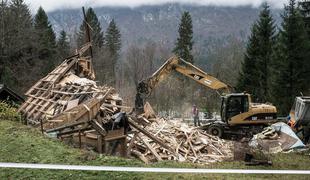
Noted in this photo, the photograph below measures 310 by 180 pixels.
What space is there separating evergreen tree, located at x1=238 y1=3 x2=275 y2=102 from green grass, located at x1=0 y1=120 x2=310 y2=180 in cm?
2684

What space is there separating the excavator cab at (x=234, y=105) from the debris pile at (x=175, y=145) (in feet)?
12.4

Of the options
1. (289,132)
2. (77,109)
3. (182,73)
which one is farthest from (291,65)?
(77,109)

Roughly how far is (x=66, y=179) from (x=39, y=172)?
792 mm

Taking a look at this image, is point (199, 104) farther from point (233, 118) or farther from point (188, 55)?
point (233, 118)

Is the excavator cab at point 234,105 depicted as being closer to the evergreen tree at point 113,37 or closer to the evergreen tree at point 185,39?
the evergreen tree at point 185,39

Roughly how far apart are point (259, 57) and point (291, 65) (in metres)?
8.37

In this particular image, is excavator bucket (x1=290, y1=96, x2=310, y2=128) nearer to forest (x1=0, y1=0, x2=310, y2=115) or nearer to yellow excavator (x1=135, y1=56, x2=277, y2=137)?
yellow excavator (x1=135, y1=56, x2=277, y2=137)

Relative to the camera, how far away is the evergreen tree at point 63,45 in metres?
54.5

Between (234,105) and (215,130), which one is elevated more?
(234,105)

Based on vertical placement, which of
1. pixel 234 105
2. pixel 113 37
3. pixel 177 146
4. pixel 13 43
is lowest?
pixel 177 146

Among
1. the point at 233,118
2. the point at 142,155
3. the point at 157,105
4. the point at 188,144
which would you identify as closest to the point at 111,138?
the point at 142,155

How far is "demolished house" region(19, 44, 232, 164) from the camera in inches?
562

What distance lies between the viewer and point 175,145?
16938 millimetres

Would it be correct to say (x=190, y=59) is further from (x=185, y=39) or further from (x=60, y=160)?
(x=60, y=160)
